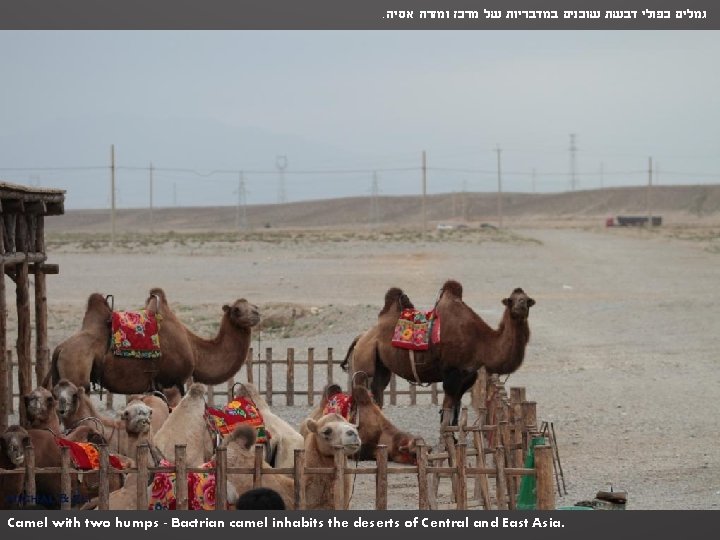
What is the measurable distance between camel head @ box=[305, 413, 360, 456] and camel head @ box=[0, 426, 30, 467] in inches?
76.4

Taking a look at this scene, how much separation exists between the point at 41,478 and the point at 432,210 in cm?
14640

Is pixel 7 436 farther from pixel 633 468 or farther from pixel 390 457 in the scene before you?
pixel 633 468

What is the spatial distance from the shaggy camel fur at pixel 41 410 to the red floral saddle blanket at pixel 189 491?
5.82ft

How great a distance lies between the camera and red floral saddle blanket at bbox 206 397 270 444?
1142cm

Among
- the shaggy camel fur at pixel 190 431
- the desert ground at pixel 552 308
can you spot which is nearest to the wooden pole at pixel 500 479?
the desert ground at pixel 552 308

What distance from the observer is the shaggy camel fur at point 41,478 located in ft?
32.6

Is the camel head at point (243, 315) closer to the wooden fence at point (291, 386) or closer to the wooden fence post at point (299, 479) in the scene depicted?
the wooden fence at point (291, 386)

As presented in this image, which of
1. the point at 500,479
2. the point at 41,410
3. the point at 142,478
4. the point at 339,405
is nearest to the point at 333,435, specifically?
the point at 500,479

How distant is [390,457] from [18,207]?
13.9 ft

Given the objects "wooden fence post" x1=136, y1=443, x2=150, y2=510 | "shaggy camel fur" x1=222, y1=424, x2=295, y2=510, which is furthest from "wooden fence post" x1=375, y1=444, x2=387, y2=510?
"wooden fence post" x1=136, y1=443, x2=150, y2=510

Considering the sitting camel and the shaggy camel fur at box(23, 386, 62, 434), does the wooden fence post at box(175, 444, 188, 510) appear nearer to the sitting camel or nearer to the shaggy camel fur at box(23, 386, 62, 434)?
the shaggy camel fur at box(23, 386, 62, 434)

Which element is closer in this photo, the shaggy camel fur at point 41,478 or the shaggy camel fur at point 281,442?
the shaggy camel fur at point 41,478

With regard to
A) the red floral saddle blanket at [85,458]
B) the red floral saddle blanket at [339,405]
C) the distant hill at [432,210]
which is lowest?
the red floral saddle blanket at [85,458]

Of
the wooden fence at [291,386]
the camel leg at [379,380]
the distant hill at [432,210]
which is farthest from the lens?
the distant hill at [432,210]
